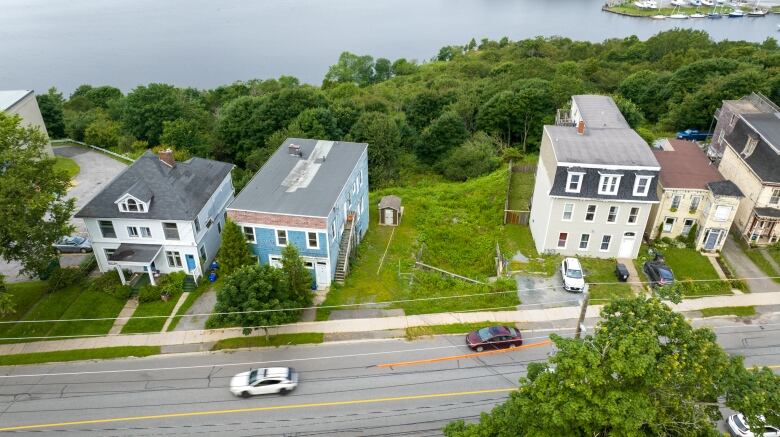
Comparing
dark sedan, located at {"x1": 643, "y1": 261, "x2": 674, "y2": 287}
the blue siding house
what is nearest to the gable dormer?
the blue siding house

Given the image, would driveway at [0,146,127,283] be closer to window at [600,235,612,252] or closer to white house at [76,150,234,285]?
white house at [76,150,234,285]

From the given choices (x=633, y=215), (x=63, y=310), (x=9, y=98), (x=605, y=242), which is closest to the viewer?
(x=63, y=310)

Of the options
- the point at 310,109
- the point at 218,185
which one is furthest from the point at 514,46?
the point at 218,185

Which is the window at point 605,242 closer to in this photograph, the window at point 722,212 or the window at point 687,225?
the window at point 687,225

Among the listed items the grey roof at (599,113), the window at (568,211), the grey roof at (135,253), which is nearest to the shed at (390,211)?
the window at (568,211)

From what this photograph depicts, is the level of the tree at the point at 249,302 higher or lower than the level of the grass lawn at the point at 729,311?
higher

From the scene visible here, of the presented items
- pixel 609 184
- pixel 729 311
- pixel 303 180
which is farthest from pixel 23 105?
pixel 729 311

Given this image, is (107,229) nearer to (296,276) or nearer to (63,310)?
(63,310)
